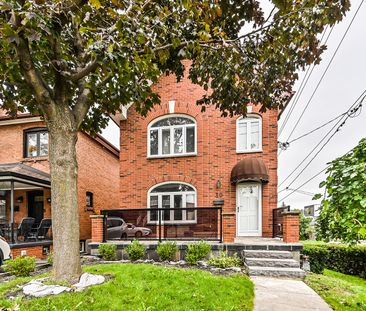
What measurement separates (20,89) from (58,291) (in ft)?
15.1

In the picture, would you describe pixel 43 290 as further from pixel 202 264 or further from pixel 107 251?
pixel 202 264

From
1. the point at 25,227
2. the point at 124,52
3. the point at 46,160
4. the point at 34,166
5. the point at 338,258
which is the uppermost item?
the point at 124,52

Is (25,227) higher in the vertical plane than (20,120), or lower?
lower

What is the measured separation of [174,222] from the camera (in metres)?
8.72

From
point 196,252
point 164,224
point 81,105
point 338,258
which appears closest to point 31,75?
point 81,105

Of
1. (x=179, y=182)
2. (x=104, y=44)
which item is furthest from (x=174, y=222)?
(x=104, y=44)

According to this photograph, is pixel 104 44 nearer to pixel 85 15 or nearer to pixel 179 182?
pixel 85 15

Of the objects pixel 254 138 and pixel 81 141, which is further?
pixel 81 141

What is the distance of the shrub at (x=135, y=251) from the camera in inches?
307

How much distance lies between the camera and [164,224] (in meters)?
8.80

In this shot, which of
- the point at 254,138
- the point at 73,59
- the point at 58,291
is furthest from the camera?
the point at 254,138

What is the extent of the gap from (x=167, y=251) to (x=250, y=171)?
4.63 meters

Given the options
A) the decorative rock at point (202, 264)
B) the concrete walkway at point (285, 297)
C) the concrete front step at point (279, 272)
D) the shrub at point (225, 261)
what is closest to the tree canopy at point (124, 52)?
the concrete walkway at point (285, 297)

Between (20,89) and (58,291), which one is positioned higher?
(20,89)
